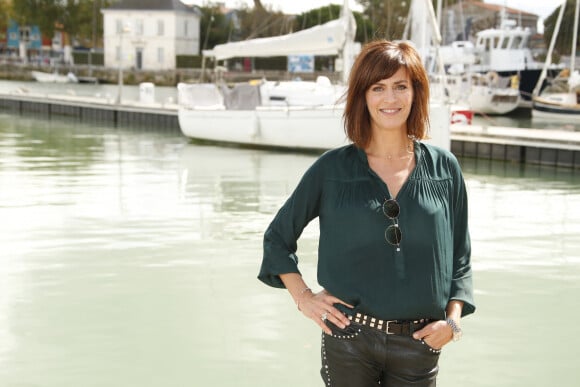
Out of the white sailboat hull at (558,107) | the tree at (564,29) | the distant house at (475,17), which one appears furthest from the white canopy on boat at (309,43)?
the distant house at (475,17)

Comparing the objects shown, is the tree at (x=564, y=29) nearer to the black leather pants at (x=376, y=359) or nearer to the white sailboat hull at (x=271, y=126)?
the white sailboat hull at (x=271, y=126)

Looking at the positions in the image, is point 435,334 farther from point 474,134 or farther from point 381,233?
point 474,134

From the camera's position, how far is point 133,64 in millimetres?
86812

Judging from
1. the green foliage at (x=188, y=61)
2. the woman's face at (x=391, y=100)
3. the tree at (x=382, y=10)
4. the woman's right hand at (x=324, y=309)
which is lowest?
the woman's right hand at (x=324, y=309)

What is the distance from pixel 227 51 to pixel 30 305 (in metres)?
19.0

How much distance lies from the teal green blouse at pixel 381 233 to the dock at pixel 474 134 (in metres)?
16.9

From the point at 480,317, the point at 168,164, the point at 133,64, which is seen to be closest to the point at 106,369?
the point at 480,317

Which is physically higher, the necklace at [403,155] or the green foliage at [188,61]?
the green foliage at [188,61]

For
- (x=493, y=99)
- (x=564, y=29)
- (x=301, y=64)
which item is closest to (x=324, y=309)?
(x=493, y=99)

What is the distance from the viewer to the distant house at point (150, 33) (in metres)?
86.1

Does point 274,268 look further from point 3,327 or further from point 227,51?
point 227,51

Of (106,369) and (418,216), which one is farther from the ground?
(418,216)

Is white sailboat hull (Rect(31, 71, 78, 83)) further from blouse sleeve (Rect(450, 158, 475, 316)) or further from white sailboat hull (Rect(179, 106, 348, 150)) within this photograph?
blouse sleeve (Rect(450, 158, 475, 316))

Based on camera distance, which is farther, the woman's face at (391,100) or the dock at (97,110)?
the dock at (97,110)
